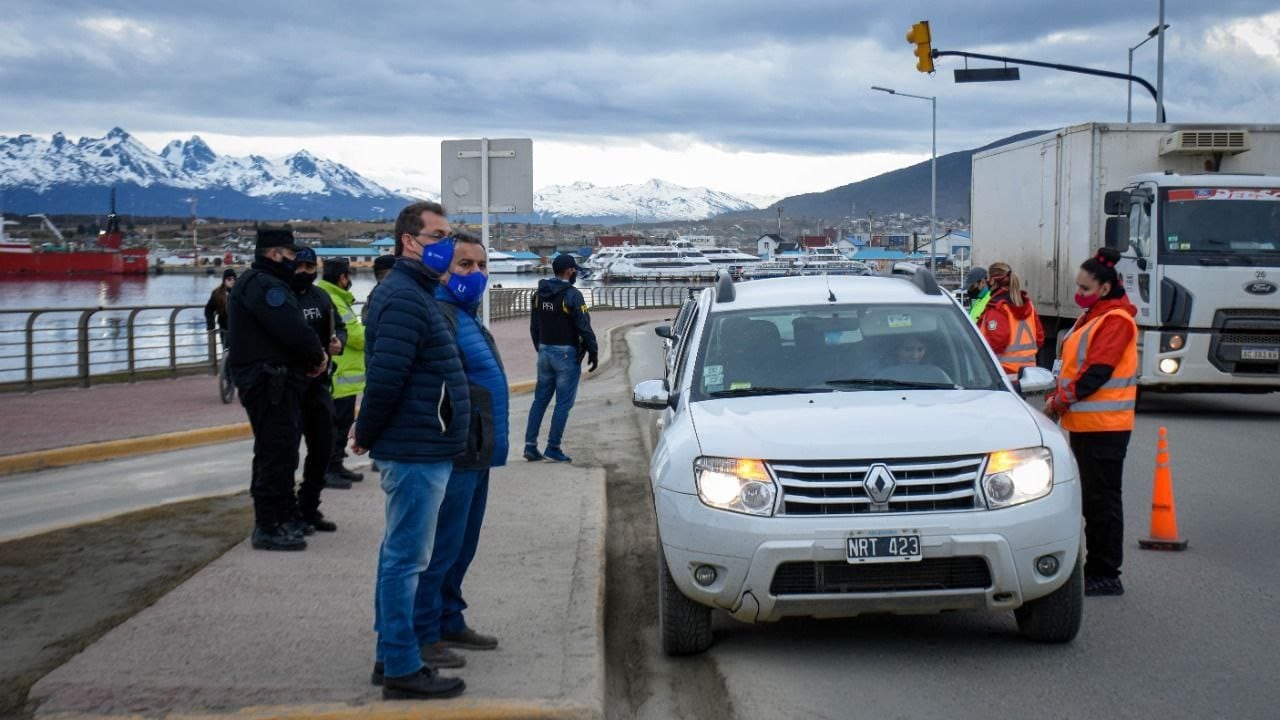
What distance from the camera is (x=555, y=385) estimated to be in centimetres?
1302

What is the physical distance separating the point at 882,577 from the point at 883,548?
0.57 ft

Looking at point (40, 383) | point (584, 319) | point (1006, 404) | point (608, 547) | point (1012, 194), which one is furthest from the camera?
point (1012, 194)

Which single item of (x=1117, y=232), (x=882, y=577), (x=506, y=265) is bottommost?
(x=882, y=577)

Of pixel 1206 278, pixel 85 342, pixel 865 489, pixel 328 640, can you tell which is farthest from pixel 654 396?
pixel 85 342

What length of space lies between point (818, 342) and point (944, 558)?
188 centimetres

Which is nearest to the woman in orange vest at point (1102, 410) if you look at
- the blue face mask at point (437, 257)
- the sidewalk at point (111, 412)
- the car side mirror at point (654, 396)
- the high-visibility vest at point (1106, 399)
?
the high-visibility vest at point (1106, 399)

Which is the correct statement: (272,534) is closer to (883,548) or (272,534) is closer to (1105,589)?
(883,548)

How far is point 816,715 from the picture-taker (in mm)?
5520

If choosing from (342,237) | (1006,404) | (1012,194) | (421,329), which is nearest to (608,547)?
(1006,404)

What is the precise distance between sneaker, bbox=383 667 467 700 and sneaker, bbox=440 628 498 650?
2.48ft

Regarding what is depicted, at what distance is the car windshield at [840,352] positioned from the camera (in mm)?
7203

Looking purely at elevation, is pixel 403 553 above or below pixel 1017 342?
below

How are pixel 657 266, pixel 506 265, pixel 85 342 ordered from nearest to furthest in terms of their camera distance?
pixel 85 342 < pixel 657 266 < pixel 506 265

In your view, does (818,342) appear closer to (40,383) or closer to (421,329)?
(421,329)
